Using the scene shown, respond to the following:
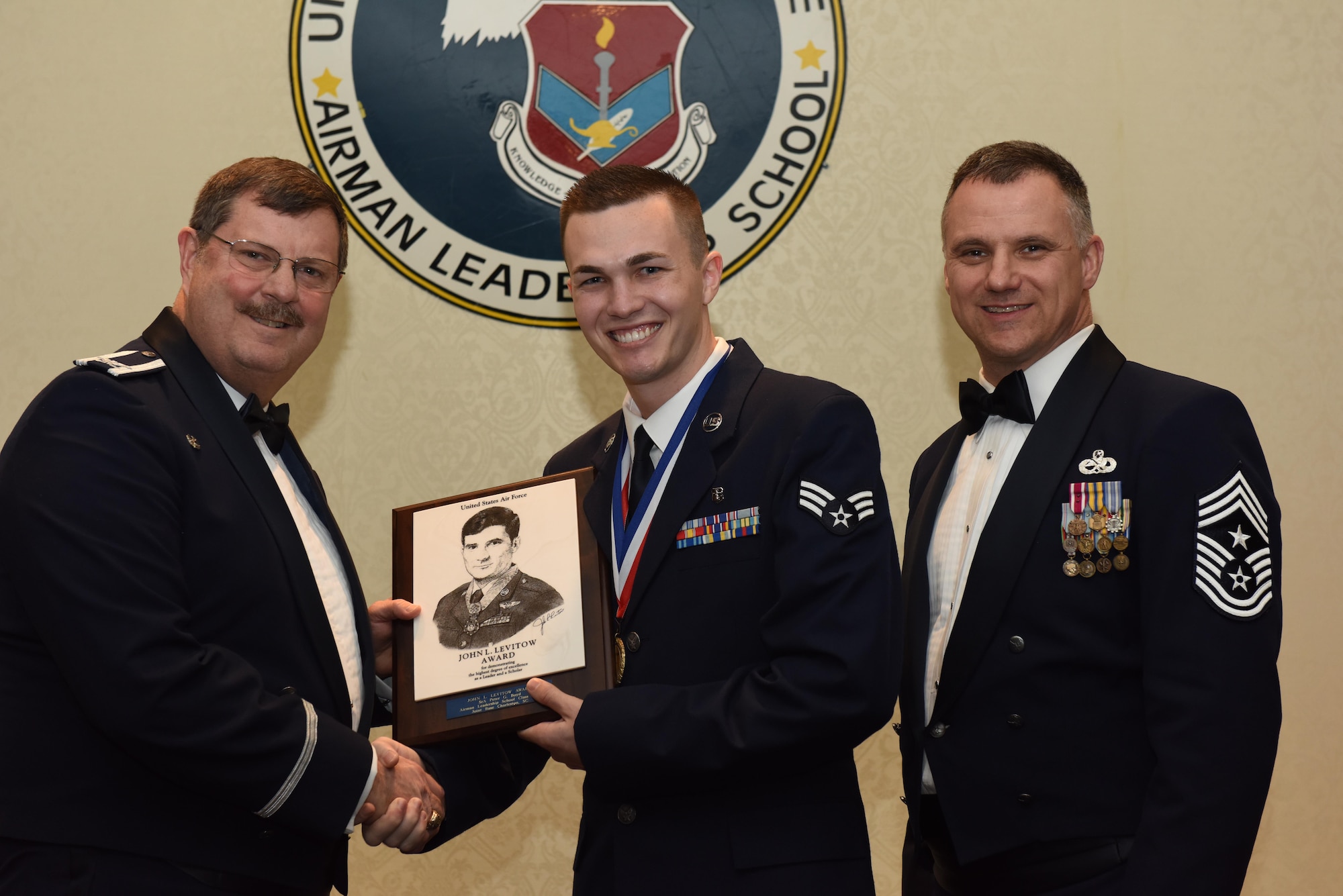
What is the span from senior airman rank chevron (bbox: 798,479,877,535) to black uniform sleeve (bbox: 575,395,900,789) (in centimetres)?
1

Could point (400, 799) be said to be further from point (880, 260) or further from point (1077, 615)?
point (880, 260)

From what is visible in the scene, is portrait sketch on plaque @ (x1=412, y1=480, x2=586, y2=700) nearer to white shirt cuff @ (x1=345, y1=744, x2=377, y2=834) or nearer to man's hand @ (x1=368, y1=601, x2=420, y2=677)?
man's hand @ (x1=368, y1=601, x2=420, y2=677)

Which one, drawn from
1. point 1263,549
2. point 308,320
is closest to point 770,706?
point 1263,549

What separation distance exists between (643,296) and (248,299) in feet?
2.55

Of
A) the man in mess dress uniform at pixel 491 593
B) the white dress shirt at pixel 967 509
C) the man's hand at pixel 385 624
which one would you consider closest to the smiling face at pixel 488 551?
the man in mess dress uniform at pixel 491 593

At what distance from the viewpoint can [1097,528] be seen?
222cm

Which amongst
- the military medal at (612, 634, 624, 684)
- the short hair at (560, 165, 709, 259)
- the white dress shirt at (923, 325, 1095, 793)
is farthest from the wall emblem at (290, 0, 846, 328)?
the military medal at (612, 634, 624, 684)

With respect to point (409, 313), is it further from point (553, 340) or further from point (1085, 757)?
point (1085, 757)

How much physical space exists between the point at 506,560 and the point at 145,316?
1938 mm

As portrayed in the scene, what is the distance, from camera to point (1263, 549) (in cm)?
211

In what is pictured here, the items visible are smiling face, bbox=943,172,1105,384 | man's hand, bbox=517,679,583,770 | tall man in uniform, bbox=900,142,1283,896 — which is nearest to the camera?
tall man in uniform, bbox=900,142,1283,896

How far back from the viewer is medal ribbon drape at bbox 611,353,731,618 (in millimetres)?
2295

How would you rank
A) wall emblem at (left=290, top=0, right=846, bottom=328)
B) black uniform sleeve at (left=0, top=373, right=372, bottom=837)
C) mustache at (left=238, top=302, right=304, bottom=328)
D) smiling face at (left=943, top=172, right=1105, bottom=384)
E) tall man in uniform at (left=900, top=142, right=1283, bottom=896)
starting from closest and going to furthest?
black uniform sleeve at (left=0, top=373, right=372, bottom=837), tall man in uniform at (left=900, top=142, right=1283, bottom=896), mustache at (left=238, top=302, right=304, bottom=328), smiling face at (left=943, top=172, right=1105, bottom=384), wall emblem at (left=290, top=0, right=846, bottom=328)

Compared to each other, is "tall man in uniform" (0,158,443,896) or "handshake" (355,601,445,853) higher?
"tall man in uniform" (0,158,443,896)
